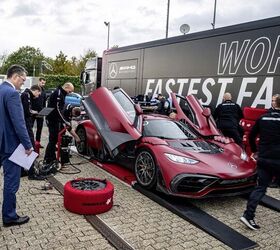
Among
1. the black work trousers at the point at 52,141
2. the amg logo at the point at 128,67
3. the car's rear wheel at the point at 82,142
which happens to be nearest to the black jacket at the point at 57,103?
the black work trousers at the point at 52,141

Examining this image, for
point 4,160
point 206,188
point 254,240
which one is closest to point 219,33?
point 206,188

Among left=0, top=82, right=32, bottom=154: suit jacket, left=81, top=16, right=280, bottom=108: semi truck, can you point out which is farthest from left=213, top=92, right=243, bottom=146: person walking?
left=0, top=82, right=32, bottom=154: suit jacket

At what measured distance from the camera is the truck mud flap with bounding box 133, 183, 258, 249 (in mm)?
3887

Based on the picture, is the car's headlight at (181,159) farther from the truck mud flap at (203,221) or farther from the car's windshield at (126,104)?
the car's windshield at (126,104)

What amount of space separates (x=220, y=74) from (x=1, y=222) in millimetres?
6295

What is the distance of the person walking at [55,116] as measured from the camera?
22.8ft

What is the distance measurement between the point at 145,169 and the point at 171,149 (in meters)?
0.61

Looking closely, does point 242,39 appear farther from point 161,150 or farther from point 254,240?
point 254,240

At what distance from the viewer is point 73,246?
3.60 meters

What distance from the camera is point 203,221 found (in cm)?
443

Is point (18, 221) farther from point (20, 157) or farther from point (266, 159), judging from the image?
point (266, 159)

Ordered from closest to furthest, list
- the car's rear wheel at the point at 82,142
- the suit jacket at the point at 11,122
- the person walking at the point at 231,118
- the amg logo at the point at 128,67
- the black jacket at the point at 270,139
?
the suit jacket at the point at 11,122, the black jacket at the point at 270,139, the person walking at the point at 231,118, the car's rear wheel at the point at 82,142, the amg logo at the point at 128,67

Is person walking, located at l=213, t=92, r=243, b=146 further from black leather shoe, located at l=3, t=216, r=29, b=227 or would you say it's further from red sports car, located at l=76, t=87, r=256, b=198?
black leather shoe, located at l=3, t=216, r=29, b=227

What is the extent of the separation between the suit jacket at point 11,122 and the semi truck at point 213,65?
5368 millimetres
